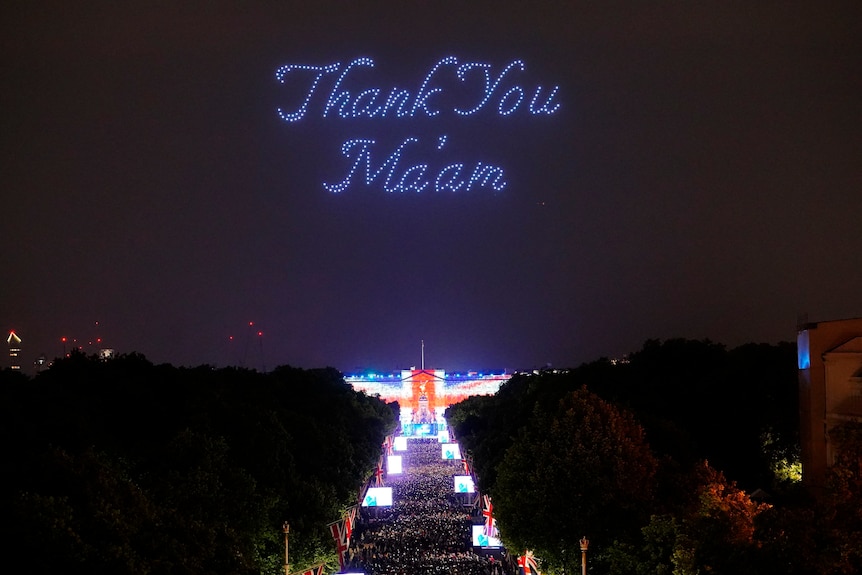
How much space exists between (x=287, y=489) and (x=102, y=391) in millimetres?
17989

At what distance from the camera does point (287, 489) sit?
34.2 meters

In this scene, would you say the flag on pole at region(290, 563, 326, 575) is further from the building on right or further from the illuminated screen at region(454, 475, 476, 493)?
the illuminated screen at region(454, 475, 476, 493)

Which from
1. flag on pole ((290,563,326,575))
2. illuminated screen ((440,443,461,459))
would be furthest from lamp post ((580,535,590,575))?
illuminated screen ((440,443,461,459))

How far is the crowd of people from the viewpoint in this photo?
131 feet

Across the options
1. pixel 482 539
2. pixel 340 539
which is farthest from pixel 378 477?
pixel 340 539

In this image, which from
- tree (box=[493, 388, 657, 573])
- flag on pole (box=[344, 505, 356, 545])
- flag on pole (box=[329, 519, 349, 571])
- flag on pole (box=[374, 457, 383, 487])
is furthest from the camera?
flag on pole (box=[374, 457, 383, 487])

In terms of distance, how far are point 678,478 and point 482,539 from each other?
14437 millimetres

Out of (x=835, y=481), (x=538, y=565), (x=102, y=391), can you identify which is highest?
(x=102, y=391)

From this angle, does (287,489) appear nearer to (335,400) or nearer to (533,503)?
(533,503)

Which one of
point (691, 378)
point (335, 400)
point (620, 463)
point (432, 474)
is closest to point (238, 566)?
point (620, 463)

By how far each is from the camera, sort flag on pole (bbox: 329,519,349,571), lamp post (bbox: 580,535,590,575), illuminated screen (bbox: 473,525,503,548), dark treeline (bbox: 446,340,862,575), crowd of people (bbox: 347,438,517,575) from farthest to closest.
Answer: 1. illuminated screen (bbox: 473,525,503,548)
2. crowd of people (bbox: 347,438,517,575)
3. flag on pole (bbox: 329,519,349,571)
4. lamp post (bbox: 580,535,590,575)
5. dark treeline (bbox: 446,340,862,575)

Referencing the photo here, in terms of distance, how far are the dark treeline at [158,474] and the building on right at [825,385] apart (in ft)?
54.4

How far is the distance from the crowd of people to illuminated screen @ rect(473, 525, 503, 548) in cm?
79

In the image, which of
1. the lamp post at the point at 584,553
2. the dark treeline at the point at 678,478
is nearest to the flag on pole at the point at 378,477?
the dark treeline at the point at 678,478
